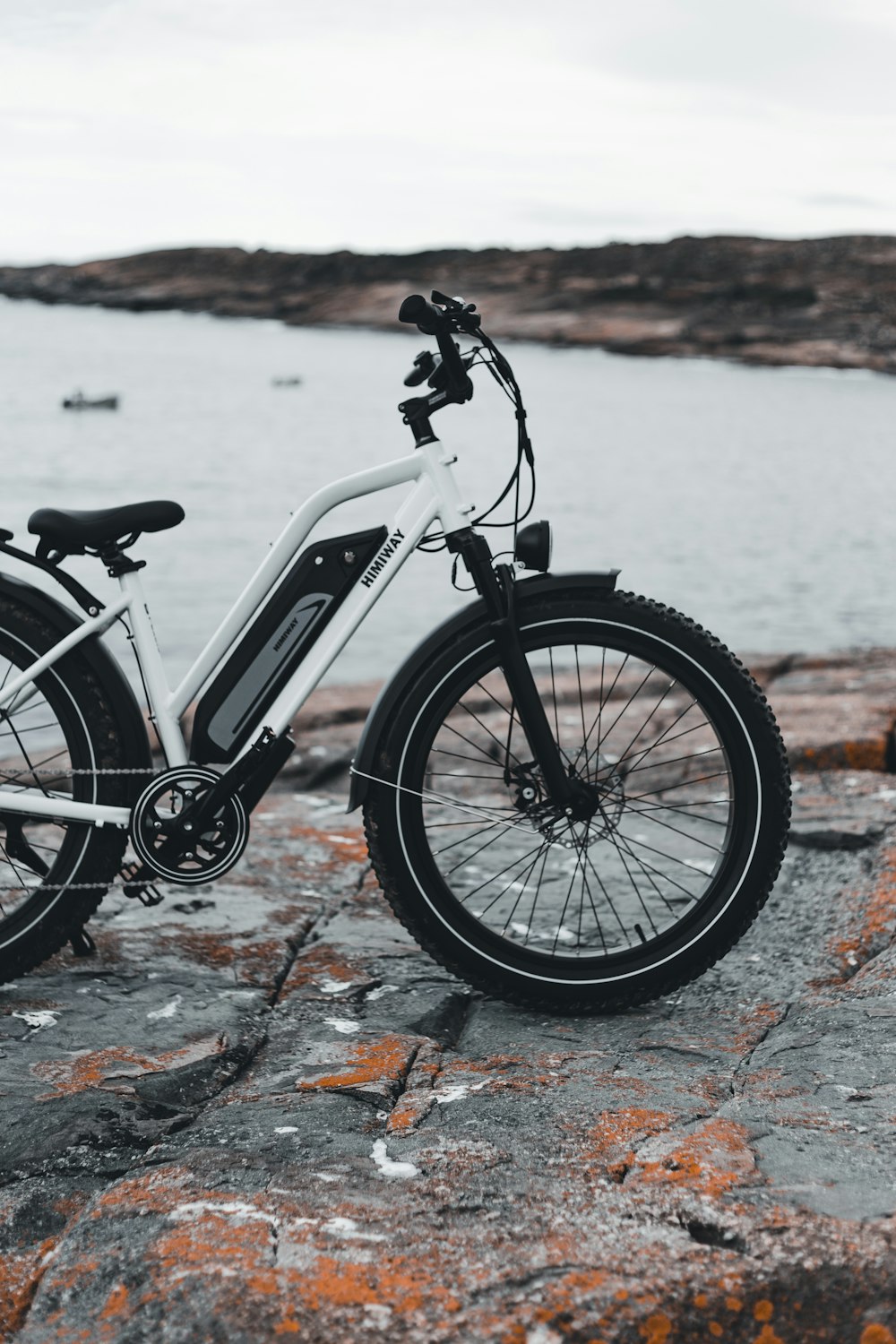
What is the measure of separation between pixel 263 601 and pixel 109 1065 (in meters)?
1.18

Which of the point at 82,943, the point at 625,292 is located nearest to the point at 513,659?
the point at 82,943

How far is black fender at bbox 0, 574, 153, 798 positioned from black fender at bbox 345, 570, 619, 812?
573mm

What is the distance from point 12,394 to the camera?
160ft

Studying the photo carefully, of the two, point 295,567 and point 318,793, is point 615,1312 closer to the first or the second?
point 295,567

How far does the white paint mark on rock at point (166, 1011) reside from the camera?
125 inches

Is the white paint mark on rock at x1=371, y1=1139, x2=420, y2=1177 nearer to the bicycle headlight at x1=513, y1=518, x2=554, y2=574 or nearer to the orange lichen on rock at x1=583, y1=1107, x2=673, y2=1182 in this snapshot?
the orange lichen on rock at x1=583, y1=1107, x2=673, y2=1182

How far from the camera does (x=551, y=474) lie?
1231 inches

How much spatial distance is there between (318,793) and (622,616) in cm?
273

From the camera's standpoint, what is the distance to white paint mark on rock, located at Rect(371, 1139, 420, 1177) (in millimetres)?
2273

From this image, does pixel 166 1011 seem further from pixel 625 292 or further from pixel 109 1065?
pixel 625 292

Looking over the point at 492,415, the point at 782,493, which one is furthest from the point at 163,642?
the point at 492,415

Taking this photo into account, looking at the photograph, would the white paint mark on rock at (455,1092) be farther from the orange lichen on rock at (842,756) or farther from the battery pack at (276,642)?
the orange lichen on rock at (842,756)

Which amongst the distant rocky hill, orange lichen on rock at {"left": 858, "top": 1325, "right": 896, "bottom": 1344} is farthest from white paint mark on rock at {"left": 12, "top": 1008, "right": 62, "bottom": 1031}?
the distant rocky hill

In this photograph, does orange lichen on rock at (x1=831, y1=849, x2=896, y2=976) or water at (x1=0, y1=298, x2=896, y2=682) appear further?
water at (x1=0, y1=298, x2=896, y2=682)
